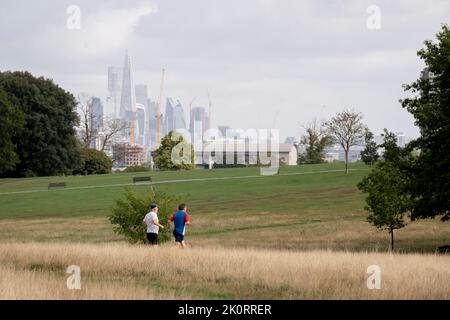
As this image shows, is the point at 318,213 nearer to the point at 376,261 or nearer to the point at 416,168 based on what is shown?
the point at 416,168

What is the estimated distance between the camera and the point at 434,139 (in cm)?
3319

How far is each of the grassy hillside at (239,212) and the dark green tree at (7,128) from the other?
2.86 m

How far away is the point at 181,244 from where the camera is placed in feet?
81.8

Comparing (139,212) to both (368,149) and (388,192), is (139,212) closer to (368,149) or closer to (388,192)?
(388,192)

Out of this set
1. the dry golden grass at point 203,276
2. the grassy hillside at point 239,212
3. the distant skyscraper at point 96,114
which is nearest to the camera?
the dry golden grass at point 203,276

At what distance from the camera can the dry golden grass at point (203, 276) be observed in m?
13.9

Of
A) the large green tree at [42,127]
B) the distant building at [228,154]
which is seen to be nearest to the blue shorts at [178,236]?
the large green tree at [42,127]

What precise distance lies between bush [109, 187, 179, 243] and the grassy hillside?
4.28 meters

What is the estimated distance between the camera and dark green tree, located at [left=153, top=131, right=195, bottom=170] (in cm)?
12238

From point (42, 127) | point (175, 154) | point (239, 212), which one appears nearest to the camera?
point (239, 212)

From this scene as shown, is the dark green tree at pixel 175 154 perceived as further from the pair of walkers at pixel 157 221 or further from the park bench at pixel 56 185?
the pair of walkers at pixel 157 221

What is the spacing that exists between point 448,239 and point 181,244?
70.4ft

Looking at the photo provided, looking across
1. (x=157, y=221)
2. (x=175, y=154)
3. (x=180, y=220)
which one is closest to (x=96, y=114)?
(x=175, y=154)

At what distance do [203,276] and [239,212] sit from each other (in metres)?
39.1
